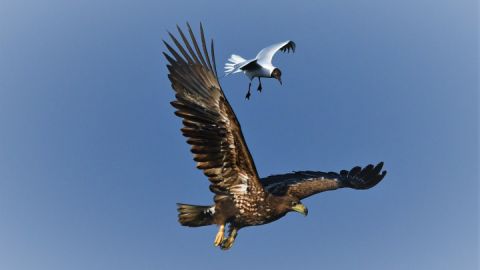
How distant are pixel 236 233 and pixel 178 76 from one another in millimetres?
2502

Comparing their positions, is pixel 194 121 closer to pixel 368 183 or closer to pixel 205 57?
pixel 205 57

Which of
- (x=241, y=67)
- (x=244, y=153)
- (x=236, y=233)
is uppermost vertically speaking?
(x=241, y=67)

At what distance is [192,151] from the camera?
1230 cm

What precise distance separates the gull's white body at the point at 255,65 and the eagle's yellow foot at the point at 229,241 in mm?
6008

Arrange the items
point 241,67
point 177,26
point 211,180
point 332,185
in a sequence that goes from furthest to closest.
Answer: point 241,67, point 332,185, point 211,180, point 177,26

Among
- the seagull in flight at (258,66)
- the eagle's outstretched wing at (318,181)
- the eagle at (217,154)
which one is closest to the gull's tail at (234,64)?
the seagull in flight at (258,66)

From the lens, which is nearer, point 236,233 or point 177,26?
point 177,26

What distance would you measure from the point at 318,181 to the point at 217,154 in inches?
125

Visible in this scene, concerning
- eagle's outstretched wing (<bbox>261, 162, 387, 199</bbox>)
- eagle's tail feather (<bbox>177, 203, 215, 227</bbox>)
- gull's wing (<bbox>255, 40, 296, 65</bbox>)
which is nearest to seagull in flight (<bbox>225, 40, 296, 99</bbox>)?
gull's wing (<bbox>255, 40, 296, 65</bbox>)

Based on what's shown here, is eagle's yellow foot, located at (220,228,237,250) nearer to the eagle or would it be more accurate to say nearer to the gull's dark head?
the eagle

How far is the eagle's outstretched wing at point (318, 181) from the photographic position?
14.3m

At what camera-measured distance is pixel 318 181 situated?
1498cm

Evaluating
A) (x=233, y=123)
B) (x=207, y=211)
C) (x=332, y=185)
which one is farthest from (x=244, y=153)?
(x=332, y=185)

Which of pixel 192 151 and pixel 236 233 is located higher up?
pixel 192 151
